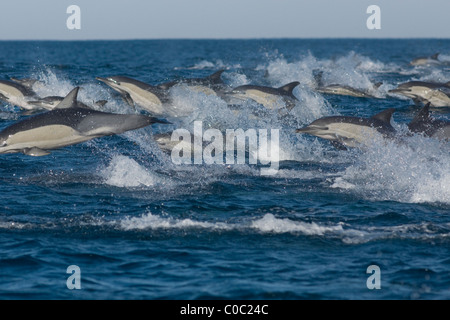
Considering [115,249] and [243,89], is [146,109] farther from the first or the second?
[115,249]

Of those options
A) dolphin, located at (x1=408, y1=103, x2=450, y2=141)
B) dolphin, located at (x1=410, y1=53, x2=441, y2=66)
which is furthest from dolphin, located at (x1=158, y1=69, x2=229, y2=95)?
dolphin, located at (x1=410, y1=53, x2=441, y2=66)

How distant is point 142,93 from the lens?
2111 centimetres

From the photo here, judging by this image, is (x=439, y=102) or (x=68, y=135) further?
(x=439, y=102)

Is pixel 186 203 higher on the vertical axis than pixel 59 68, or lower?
lower

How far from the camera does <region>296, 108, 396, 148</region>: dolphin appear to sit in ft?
50.5

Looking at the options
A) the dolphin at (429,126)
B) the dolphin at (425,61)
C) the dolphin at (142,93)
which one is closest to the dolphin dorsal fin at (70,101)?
the dolphin at (429,126)

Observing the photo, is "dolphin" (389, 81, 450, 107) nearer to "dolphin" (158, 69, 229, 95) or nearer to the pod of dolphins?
the pod of dolphins

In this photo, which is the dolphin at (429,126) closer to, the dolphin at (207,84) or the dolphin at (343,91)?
the dolphin at (207,84)

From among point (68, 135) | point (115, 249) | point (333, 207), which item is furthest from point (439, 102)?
point (115, 249)

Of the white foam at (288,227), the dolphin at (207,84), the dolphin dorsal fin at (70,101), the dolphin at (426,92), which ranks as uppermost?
the dolphin at (207,84)

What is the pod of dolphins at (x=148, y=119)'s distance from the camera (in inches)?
488

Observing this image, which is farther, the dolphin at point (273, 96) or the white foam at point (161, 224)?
the dolphin at point (273, 96)
